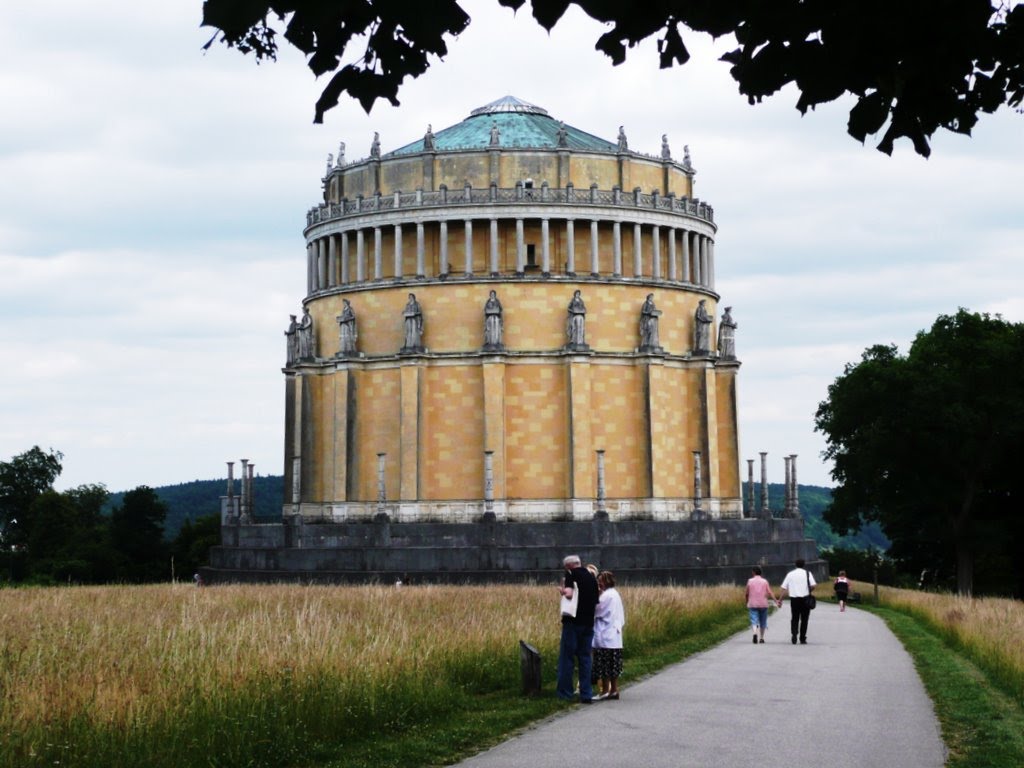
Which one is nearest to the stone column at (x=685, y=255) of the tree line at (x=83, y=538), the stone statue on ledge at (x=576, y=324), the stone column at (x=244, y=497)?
the stone statue on ledge at (x=576, y=324)

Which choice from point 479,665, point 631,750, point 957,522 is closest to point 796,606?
point 479,665

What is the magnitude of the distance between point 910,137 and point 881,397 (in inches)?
2210

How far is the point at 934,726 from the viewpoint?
16.5 metres

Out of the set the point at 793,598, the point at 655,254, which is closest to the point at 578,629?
the point at 793,598

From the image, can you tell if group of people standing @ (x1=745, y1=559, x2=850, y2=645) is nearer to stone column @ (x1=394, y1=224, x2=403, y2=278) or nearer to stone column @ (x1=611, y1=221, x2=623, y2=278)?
stone column @ (x1=611, y1=221, x2=623, y2=278)

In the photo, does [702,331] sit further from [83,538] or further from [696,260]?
[83,538]

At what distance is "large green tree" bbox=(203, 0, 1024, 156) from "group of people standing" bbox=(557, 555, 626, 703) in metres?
11.0

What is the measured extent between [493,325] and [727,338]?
1336 centimetres

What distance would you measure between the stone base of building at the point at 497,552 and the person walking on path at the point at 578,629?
97.6ft

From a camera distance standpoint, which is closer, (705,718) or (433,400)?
(705,718)

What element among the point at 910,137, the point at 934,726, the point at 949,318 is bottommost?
the point at 934,726

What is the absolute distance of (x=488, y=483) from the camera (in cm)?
5669

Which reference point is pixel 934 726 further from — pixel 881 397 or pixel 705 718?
pixel 881 397

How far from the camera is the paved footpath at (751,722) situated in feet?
45.7
